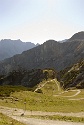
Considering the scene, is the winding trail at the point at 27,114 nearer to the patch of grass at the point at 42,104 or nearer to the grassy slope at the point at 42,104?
the patch of grass at the point at 42,104

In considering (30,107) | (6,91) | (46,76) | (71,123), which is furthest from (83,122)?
(46,76)

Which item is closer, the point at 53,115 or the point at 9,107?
the point at 53,115

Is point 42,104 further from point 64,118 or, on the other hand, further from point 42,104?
point 64,118

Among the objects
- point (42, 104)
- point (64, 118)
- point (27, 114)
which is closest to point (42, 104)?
point (42, 104)

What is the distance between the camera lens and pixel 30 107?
151 feet

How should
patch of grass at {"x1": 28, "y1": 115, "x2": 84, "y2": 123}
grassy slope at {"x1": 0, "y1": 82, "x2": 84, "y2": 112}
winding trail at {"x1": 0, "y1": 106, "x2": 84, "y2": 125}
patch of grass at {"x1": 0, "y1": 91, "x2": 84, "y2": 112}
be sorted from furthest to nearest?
grassy slope at {"x1": 0, "y1": 82, "x2": 84, "y2": 112} → patch of grass at {"x1": 0, "y1": 91, "x2": 84, "y2": 112} → patch of grass at {"x1": 28, "y1": 115, "x2": 84, "y2": 123} → winding trail at {"x1": 0, "y1": 106, "x2": 84, "y2": 125}

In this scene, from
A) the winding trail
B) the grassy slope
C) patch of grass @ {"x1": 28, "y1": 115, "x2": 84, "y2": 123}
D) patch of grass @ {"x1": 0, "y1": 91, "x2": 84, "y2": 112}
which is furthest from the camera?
the grassy slope

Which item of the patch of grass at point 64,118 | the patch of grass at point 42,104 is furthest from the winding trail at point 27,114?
the patch of grass at point 42,104

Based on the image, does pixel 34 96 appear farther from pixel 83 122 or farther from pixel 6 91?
pixel 83 122

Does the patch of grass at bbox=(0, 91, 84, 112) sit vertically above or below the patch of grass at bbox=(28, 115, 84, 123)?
above

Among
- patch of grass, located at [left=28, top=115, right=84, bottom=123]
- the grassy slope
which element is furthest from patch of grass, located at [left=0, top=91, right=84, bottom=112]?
patch of grass, located at [left=28, top=115, right=84, bottom=123]

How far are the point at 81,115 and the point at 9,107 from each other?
40.9ft

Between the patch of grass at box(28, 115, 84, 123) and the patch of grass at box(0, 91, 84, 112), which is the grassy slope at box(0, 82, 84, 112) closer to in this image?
the patch of grass at box(0, 91, 84, 112)

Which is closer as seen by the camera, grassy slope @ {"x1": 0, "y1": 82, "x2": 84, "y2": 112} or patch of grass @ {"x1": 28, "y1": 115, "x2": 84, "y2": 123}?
patch of grass @ {"x1": 28, "y1": 115, "x2": 84, "y2": 123}
